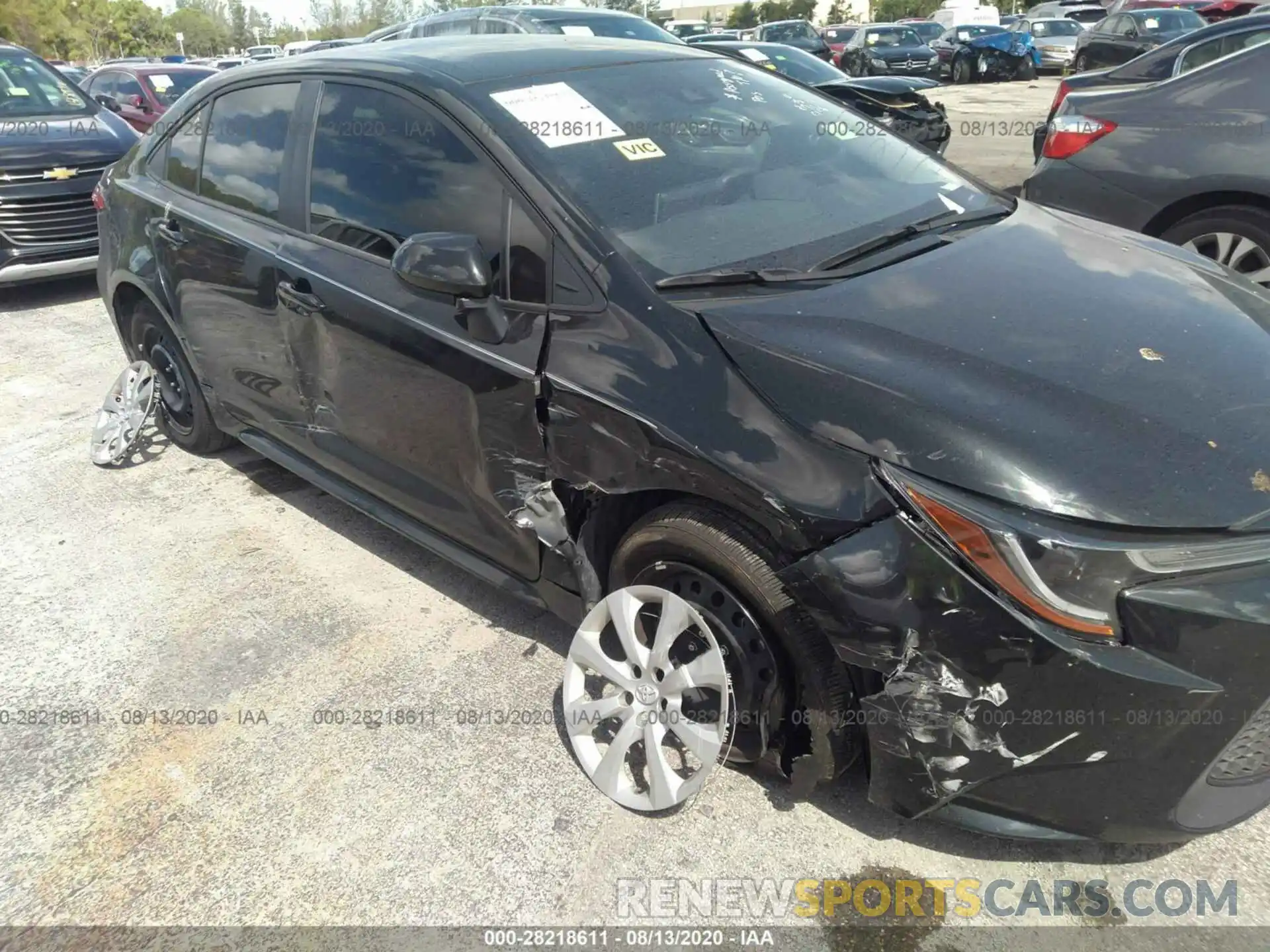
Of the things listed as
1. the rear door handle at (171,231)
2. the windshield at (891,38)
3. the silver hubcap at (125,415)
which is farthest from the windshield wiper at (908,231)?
the windshield at (891,38)

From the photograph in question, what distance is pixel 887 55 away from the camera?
2177cm

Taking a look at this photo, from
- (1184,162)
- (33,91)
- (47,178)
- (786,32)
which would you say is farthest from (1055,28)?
(47,178)

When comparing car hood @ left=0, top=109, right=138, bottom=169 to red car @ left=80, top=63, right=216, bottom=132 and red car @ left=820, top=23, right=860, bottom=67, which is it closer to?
red car @ left=80, top=63, right=216, bottom=132

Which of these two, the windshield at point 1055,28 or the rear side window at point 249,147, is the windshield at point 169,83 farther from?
the windshield at point 1055,28

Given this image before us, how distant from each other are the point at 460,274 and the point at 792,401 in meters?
0.96

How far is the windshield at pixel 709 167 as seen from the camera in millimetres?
2506

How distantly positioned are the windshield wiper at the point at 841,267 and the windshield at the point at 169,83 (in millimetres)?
11925

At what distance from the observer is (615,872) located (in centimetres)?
227

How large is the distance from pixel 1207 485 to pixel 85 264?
7.73 meters

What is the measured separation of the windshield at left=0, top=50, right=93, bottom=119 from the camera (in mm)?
7703

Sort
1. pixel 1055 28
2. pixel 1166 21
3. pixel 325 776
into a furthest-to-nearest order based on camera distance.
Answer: pixel 1055 28, pixel 1166 21, pixel 325 776

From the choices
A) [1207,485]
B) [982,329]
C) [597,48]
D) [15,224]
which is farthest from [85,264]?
[1207,485]

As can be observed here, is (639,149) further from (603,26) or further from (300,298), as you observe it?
(603,26)

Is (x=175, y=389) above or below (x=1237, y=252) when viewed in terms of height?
below
